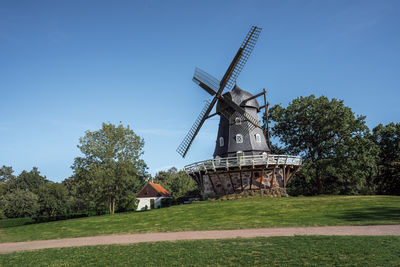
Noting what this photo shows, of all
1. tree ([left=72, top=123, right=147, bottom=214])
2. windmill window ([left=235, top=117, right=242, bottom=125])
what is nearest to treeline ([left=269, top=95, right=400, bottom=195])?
windmill window ([left=235, top=117, right=242, bottom=125])

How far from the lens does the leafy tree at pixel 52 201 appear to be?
40.8m

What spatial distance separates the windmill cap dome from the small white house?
25.8m

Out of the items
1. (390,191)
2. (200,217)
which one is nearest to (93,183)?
(200,217)

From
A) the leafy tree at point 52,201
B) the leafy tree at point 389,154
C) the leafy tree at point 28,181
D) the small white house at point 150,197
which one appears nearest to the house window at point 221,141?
the leafy tree at point 389,154

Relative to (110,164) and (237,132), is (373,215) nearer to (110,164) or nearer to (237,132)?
(237,132)

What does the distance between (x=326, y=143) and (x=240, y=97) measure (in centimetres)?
1234

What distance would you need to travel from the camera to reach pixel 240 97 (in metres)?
28.6

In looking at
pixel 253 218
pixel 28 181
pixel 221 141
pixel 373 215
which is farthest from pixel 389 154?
pixel 28 181

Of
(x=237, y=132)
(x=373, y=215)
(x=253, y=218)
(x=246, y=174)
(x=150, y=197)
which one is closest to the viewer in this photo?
(x=373, y=215)

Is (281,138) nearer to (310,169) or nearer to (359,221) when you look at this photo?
(310,169)

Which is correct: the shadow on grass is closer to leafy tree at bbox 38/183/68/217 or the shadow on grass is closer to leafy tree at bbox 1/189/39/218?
leafy tree at bbox 38/183/68/217

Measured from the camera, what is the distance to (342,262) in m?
6.43

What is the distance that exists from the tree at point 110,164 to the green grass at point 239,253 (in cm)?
2000

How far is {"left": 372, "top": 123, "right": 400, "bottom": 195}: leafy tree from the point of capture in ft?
115
